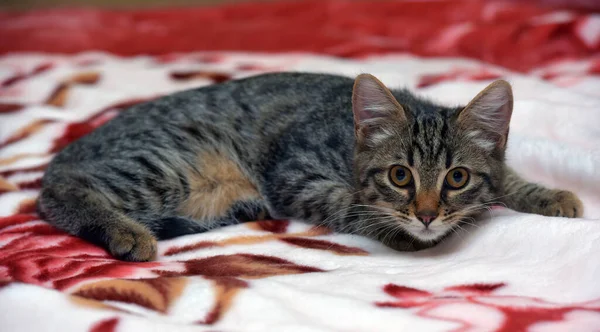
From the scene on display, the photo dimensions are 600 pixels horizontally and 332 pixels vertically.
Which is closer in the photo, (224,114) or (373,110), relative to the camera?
(373,110)

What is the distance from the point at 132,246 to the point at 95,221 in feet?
0.61

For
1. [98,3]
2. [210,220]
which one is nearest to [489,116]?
[210,220]

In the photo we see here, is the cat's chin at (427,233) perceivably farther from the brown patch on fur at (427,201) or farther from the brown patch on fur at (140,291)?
the brown patch on fur at (140,291)

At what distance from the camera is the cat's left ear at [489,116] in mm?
1631

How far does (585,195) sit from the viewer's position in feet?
6.22

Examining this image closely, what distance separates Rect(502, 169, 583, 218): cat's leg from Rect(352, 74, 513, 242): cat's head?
0.41 ft

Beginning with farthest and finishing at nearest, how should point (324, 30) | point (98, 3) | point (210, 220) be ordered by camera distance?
point (98, 3) < point (324, 30) < point (210, 220)

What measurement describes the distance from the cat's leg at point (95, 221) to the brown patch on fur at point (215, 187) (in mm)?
219

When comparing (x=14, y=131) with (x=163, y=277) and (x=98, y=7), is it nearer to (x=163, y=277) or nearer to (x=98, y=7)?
(x=163, y=277)

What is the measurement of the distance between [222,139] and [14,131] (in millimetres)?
1035

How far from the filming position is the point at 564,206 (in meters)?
1.78

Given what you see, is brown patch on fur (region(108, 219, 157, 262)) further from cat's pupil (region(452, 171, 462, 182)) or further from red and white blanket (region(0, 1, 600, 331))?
cat's pupil (region(452, 171, 462, 182))

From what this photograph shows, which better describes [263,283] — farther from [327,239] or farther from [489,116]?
[489,116]

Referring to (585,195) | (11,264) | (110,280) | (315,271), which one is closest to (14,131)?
(11,264)
